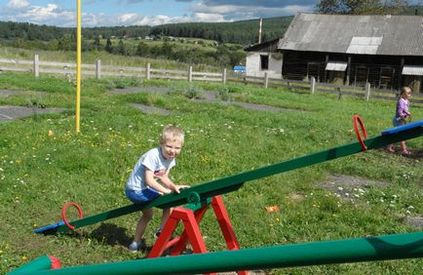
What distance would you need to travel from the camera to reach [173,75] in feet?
117

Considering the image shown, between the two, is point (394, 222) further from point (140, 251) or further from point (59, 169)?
point (59, 169)

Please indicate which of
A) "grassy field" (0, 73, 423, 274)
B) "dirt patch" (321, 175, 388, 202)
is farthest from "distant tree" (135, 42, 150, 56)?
"dirt patch" (321, 175, 388, 202)

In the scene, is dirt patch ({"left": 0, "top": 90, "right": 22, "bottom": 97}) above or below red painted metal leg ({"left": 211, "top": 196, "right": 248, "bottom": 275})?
below

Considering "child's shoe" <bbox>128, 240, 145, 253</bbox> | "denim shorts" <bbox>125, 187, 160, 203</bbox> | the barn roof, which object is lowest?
"child's shoe" <bbox>128, 240, 145, 253</bbox>

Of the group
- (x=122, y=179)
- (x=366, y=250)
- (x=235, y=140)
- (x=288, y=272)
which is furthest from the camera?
(x=235, y=140)

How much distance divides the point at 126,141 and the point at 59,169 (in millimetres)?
2130

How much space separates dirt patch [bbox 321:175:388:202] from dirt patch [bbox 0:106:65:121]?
782 cm

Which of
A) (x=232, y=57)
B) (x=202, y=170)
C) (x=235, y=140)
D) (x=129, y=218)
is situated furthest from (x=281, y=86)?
(x=232, y=57)

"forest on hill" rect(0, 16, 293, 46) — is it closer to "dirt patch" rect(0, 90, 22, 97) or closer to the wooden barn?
the wooden barn

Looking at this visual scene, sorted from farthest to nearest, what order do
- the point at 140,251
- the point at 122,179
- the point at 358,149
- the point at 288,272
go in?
the point at 122,179
the point at 140,251
the point at 288,272
the point at 358,149

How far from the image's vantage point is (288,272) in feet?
16.5

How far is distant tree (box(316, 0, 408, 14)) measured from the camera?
6762 centimetres

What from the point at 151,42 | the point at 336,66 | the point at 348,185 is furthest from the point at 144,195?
the point at 151,42

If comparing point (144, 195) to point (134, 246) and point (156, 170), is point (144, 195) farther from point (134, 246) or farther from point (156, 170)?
point (134, 246)
